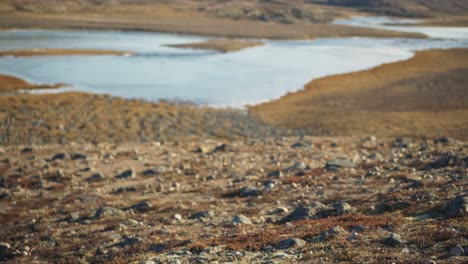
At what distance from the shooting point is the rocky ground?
8.95 meters

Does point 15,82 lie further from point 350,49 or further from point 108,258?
point 350,49

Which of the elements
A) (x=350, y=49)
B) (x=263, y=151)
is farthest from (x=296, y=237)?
(x=350, y=49)

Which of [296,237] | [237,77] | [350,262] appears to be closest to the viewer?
[350,262]

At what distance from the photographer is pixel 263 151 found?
2289cm

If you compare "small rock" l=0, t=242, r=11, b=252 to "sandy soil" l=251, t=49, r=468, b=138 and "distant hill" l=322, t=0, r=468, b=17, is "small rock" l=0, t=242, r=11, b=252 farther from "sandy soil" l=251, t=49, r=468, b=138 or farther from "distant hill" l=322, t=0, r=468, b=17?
"distant hill" l=322, t=0, r=468, b=17

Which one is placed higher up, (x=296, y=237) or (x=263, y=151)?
(x=296, y=237)

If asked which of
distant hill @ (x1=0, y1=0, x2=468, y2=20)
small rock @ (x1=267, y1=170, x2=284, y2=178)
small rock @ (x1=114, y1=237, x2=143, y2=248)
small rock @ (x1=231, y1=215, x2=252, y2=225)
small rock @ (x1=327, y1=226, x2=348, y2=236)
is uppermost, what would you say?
distant hill @ (x1=0, y1=0, x2=468, y2=20)

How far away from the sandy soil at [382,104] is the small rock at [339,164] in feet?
48.3

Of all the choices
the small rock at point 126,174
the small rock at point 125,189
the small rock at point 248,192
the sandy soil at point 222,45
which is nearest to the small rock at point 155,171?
the small rock at point 126,174

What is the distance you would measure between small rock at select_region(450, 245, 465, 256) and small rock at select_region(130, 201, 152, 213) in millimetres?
8682

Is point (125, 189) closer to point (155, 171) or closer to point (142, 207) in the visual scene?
point (155, 171)

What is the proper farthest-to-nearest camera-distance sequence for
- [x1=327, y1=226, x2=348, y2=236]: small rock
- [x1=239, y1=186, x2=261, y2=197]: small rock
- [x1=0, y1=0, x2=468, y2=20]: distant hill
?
[x1=0, y1=0, x2=468, y2=20]: distant hill < [x1=239, y1=186, x2=261, y2=197]: small rock < [x1=327, y1=226, x2=348, y2=236]: small rock

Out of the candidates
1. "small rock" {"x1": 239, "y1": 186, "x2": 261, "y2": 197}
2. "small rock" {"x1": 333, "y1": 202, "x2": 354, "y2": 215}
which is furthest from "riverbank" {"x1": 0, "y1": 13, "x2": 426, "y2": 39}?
"small rock" {"x1": 333, "y1": 202, "x2": 354, "y2": 215}

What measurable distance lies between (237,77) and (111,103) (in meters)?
15.8
